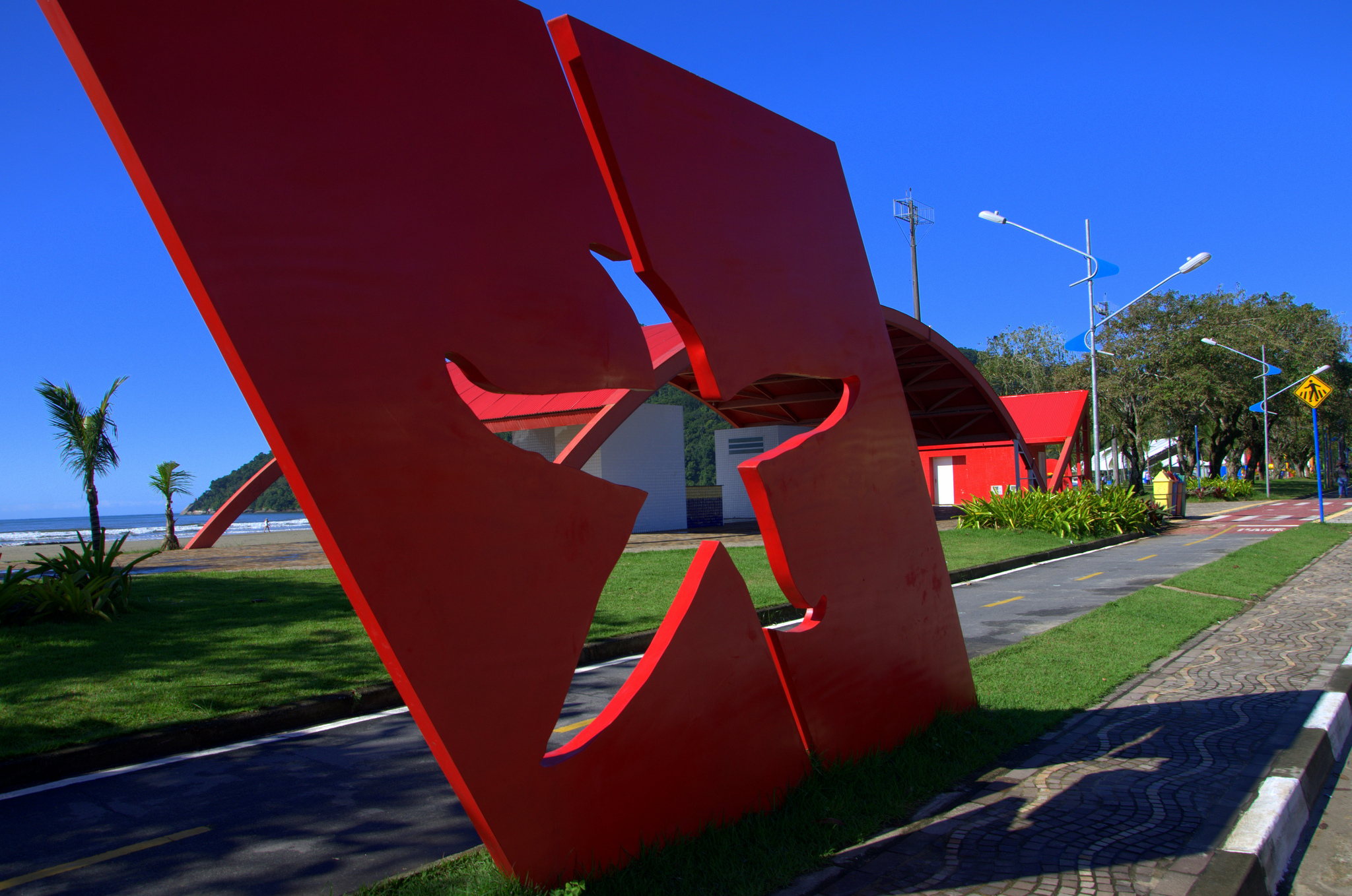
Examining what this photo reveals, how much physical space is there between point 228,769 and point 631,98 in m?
4.67

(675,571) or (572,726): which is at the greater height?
(675,571)

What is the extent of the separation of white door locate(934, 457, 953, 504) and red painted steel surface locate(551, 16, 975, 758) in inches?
1141

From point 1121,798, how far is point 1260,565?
12.7 metres

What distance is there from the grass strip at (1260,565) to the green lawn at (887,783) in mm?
3602

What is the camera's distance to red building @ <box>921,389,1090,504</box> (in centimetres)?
3148

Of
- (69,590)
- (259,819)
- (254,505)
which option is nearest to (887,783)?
(259,819)

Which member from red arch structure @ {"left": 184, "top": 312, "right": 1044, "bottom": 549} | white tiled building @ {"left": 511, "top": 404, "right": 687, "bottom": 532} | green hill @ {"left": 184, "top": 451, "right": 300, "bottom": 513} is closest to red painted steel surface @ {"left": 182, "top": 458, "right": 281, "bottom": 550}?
red arch structure @ {"left": 184, "top": 312, "right": 1044, "bottom": 549}

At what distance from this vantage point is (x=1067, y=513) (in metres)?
21.9

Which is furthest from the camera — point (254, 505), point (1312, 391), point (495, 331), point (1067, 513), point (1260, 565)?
point (254, 505)

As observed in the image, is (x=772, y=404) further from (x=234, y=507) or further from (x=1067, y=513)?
(x=234, y=507)

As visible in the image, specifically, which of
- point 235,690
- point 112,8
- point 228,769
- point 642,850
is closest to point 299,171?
point 112,8

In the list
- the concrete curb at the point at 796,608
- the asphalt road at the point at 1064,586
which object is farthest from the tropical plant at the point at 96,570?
the asphalt road at the point at 1064,586

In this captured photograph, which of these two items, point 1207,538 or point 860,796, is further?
point 1207,538

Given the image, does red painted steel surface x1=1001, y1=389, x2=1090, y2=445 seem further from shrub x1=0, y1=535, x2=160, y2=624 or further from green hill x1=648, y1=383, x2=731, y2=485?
green hill x1=648, y1=383, x2=731, y2=485
